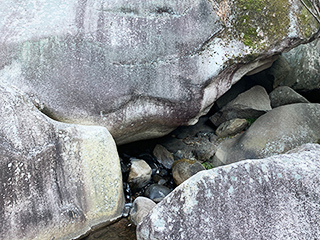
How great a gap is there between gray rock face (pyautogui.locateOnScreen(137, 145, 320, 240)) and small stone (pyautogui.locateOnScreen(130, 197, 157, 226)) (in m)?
0.95

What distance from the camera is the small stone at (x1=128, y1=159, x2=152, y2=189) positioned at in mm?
4625

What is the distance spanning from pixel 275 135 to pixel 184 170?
150 centimetres

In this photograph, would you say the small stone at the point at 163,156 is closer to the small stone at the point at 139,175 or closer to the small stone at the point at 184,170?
the small stone at the point at 184,170

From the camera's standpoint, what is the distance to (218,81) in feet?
15.6

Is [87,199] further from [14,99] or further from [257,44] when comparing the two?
[257,44]

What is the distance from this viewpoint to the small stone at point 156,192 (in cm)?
442

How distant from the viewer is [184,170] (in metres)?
4.73

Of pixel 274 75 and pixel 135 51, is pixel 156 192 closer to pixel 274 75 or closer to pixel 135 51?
pixel 135 51

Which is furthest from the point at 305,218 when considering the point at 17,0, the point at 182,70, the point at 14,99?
the point at 17,0

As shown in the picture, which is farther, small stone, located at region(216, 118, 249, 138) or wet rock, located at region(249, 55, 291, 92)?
wet rock, located at region(249, 55, 291, 92)

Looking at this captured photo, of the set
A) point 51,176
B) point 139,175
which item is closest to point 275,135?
point 139,175

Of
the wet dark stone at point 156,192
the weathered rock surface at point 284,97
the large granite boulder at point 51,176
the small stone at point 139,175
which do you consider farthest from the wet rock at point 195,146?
the large granite boulder at point 51,176

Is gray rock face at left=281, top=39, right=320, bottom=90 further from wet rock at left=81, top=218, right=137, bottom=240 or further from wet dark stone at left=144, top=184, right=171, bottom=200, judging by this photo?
wet rock at left=81, top=218, right=137, bottom=240

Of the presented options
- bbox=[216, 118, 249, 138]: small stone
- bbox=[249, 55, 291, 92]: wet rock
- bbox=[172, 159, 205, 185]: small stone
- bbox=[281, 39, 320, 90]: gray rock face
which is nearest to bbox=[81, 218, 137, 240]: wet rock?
bbox=[172, 159, 205, 185]: small stone
